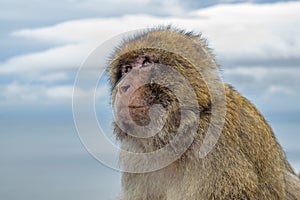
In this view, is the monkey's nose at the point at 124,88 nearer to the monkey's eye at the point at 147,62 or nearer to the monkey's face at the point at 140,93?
the monkey's face at the point at 140,93

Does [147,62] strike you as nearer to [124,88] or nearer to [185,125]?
[124,88]

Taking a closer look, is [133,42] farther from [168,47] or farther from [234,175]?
[234,175]

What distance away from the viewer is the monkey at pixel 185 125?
6238 millimetres

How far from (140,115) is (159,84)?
0.34 meters

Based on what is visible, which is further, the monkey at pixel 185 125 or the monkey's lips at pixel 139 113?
the monkey at pixel 185 125

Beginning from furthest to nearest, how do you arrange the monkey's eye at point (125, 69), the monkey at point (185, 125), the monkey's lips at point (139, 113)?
the monkey's eye at point (125, 69) < the monkey at point (185, 125) < the monkey's lips at point (139, 113)

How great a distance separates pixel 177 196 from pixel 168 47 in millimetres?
1317

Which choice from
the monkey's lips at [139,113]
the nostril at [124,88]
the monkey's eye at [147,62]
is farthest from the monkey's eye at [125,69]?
the monkey's lips at [139,113]

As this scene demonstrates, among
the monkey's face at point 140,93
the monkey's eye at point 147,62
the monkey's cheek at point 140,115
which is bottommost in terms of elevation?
the monkey's cheek at point 140,115

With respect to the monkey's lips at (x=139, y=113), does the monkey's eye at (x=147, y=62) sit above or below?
above

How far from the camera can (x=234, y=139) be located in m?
6.46

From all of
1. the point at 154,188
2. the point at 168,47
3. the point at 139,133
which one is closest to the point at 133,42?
the point at 168,47

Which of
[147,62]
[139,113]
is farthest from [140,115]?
[147,62]

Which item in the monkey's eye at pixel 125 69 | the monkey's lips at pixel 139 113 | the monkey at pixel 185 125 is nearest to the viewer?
the monkey's lips at pixel 139 113
